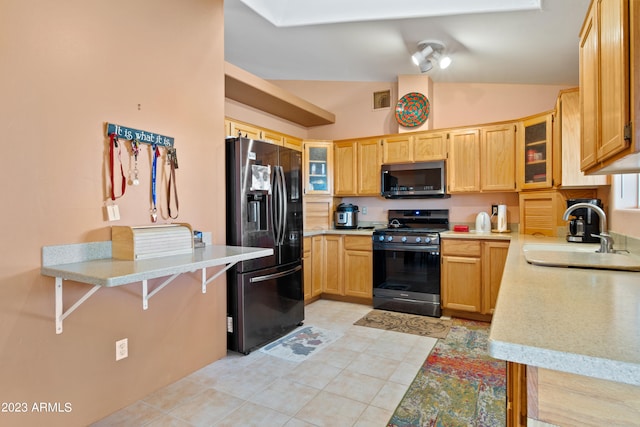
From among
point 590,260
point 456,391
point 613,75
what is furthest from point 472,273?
point 613,75

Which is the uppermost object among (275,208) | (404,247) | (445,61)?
(445,61)

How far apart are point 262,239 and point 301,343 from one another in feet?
3.17

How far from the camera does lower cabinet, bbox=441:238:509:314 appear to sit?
3.42 metres

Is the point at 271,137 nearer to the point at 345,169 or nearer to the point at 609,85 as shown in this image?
the point at 345,169

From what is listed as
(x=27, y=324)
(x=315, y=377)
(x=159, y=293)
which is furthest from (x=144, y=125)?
(x=315, y=377)

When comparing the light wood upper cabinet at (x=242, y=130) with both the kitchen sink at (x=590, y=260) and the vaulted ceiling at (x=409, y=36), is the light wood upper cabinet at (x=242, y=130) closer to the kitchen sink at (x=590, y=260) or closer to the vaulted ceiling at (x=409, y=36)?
the vaulted ceiling at (x=409, y=36)

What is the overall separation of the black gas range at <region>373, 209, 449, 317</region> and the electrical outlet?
105 inches

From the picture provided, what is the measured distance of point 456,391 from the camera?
2191 millimetres

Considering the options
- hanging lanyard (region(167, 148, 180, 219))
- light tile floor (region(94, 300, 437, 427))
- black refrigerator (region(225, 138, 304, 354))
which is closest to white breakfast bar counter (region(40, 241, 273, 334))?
hanging lanyard (region(167, 148, 180, 219))

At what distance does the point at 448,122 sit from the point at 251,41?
8.07 feet

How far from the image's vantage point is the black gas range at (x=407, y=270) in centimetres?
370

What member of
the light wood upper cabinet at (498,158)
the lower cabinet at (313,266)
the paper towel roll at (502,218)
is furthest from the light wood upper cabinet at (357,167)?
the paper towel roll at (502,218)

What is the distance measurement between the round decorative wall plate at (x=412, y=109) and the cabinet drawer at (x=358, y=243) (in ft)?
4.88

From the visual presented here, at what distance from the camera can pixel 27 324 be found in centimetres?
162
